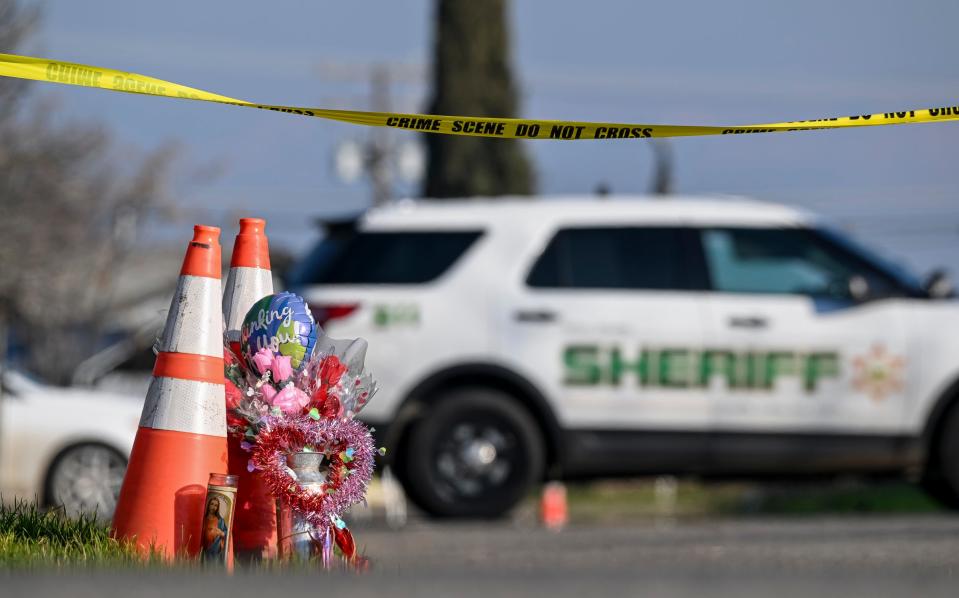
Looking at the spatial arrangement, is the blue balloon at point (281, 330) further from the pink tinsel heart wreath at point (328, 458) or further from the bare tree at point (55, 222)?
the bare tree at point (55, 222)

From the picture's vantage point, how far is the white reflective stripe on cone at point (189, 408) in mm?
4332

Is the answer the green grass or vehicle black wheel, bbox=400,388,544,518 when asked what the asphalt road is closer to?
vehicle black wheel, bbox=400,388,544,518

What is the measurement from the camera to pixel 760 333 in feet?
29.6

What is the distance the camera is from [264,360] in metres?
4.30

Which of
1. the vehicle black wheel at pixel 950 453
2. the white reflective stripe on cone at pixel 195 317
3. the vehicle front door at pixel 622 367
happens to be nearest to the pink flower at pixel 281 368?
the white reflective stripe on cone at pixel 195 317

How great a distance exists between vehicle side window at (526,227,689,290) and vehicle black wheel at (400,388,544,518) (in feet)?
2.70

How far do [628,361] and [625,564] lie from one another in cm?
389

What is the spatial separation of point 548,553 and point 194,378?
2.75 meters

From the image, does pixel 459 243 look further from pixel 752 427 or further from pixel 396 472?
pixel 752 427

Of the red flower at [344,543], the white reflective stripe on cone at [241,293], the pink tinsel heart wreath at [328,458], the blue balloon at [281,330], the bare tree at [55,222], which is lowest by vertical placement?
the red flower at [344,543]

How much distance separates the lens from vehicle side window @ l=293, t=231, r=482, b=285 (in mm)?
9141

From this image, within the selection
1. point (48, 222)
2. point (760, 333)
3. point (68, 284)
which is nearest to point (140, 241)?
point (68, 284)

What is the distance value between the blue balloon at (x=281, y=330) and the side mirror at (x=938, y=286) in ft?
18.6

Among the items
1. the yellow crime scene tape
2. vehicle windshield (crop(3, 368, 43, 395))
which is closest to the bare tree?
vehicle windshield (crop(3, 368, 43, 395))
